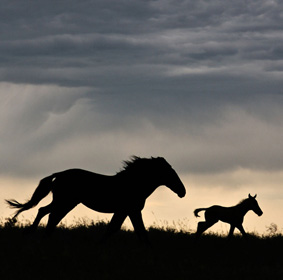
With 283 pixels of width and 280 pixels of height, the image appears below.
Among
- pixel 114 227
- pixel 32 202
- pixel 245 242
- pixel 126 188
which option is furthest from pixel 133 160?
pixel 245 242

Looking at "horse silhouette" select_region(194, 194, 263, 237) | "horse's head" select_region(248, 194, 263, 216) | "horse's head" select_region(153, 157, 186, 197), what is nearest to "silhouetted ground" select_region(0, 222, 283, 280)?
"horse silhouette" select_region(194, 194, 263, 237)

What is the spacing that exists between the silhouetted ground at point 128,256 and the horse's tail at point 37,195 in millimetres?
548

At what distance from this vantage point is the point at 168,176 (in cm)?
1413

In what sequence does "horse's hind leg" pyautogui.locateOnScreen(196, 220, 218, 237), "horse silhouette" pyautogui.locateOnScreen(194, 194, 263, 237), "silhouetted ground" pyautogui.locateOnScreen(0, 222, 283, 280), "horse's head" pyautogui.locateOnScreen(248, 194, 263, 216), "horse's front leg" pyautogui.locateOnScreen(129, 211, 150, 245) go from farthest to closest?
1. "horse's head" pyautogui.locateOnScreen(248, 194, 263, 216)
2. "horse silhouette" pyautogui.locateOnScreen(194, 194, 263, 237)
3. "horse's hind leg" pyautogui.locateOnScreen(196, 220, 218, 237)
4. "horse's front leg" pyautogui.locateOnScreen(129, 211, 150, 245)
5. "silhouetted ground" pyautogui.locateOnScreen(0, 222, 283, 280)

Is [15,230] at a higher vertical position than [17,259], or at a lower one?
higher

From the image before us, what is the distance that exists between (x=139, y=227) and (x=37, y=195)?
8.71ft

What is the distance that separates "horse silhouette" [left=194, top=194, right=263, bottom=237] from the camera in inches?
637

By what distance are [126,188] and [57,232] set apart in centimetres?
208

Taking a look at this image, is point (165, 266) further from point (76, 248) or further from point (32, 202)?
point (32, 202)

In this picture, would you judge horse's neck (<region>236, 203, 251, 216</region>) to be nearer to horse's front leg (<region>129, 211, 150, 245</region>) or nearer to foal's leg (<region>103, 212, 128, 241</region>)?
horse's front leg (<region>129, 211, 150, 245</region>)

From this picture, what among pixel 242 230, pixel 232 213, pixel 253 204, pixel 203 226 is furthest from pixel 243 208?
pixel 203 226

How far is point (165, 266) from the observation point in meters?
11.4

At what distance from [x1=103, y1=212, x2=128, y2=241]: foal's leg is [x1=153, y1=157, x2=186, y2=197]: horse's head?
1.36 meters

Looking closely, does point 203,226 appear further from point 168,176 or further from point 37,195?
point 37,195
